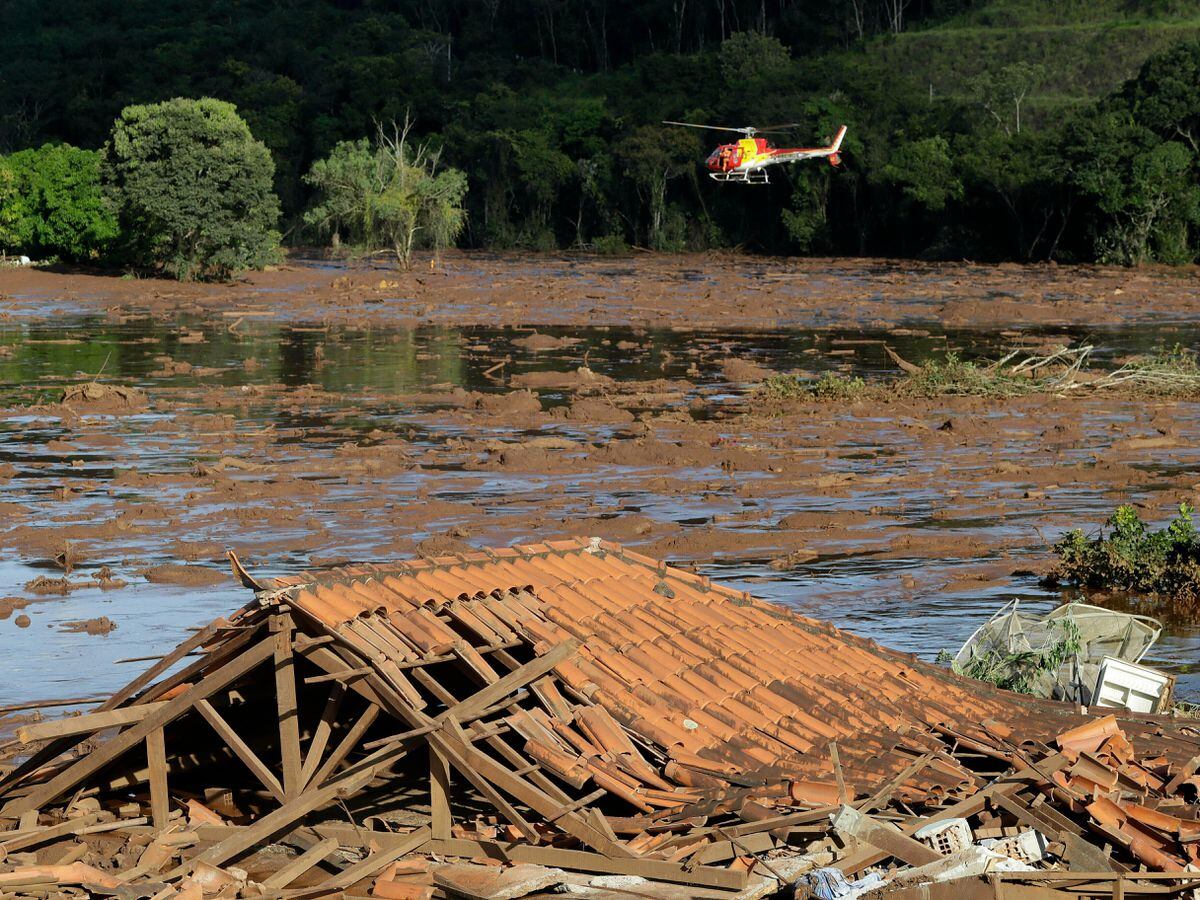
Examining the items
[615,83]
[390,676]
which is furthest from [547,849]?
[615,83]

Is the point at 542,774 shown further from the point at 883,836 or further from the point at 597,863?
the point at 883,836

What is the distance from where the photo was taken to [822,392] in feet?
84.1

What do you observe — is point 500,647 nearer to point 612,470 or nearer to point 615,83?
point 612,470

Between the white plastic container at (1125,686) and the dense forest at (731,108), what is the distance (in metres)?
50.4

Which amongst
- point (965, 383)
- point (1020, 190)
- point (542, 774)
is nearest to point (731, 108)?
point (1020, 190)

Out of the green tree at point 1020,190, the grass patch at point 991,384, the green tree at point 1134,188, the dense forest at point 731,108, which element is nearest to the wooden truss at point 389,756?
the grass patch at point 991,384

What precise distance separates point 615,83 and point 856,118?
24199mm

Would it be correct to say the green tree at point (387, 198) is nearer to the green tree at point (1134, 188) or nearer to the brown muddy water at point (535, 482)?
the green tree at point (1134, 188)

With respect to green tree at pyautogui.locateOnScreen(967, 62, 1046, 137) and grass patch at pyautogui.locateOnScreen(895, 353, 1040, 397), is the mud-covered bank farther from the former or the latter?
green tree at pyautogui.locateOnScreen(967, 62, 1046, 137)

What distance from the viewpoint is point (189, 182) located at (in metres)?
49.8

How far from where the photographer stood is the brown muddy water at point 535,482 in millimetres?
13758

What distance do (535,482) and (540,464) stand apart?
104 cm

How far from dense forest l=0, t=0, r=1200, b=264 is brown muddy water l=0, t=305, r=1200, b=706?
31668mm

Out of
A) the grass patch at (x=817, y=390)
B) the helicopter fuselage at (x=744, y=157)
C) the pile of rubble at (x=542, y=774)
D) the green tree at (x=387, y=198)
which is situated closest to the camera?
the pile of rubble at (x=542, y=774)
